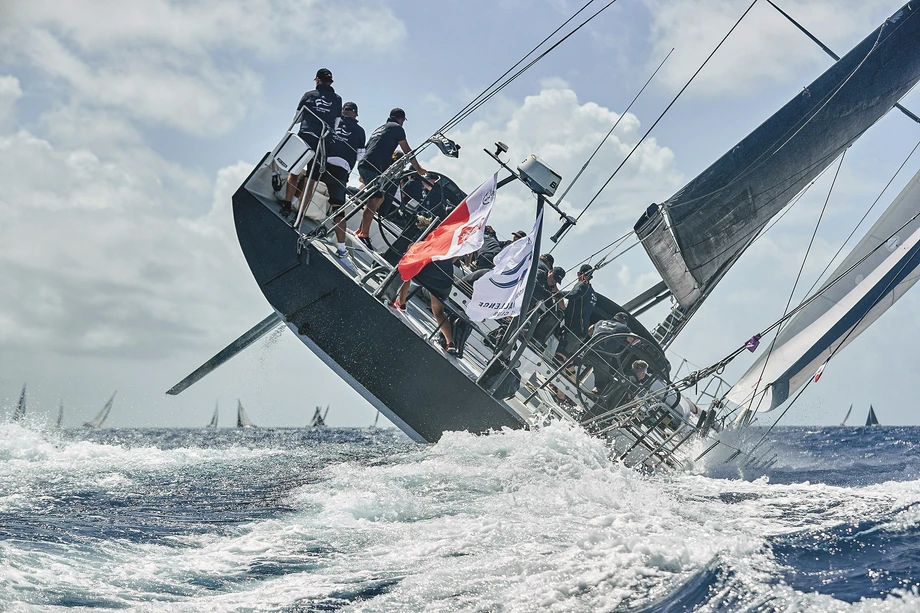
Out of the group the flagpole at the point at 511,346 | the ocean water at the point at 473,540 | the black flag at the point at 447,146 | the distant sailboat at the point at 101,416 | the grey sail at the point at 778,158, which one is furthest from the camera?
the distant sailboat at the point at 101,416

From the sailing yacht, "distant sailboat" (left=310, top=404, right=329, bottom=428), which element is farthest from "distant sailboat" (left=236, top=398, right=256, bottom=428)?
the sailing yacht

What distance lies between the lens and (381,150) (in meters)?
9.70

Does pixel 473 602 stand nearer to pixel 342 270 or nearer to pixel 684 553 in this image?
pixel 684 553

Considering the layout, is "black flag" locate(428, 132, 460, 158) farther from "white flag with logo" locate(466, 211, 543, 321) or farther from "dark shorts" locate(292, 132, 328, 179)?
"white flag with logo" locate(466, 211, 543, 321)

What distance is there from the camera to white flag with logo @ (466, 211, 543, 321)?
27.0 ft

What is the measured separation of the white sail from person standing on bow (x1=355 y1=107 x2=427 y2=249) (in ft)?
15.6

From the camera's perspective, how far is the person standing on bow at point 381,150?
966 cm

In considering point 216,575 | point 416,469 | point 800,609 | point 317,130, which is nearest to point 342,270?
point 317,130

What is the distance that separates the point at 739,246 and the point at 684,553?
24.2 ft

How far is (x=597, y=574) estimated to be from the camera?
4375mm

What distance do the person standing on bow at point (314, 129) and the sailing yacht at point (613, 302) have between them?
0.47 ft

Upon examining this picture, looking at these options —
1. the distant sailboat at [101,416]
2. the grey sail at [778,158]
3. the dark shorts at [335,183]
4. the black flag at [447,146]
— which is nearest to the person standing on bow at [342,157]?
the dark shorts at [335,183]

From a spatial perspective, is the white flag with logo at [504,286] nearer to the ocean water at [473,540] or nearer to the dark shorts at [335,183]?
the ocean water at [473,540]

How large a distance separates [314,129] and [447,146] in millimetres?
1417
